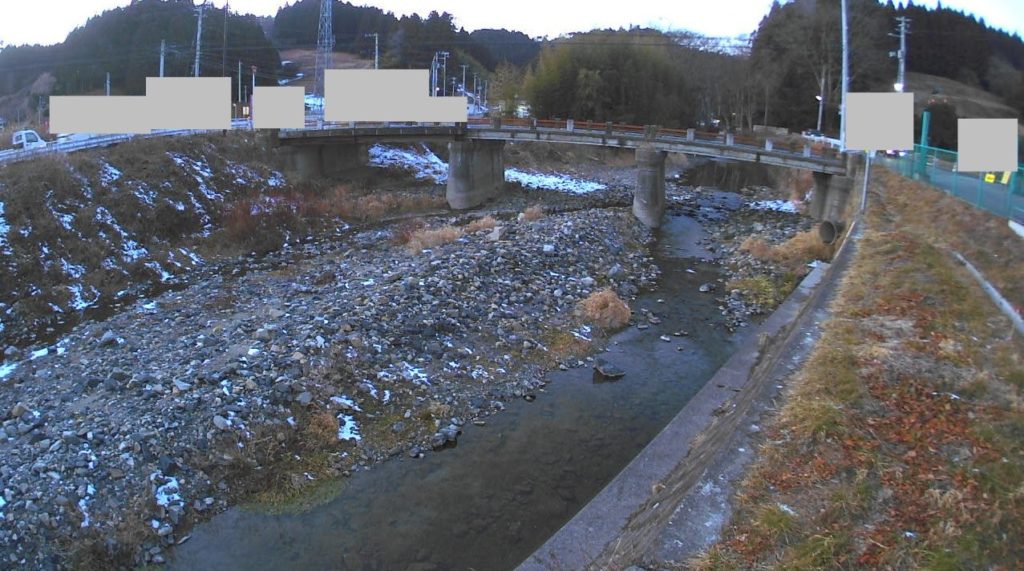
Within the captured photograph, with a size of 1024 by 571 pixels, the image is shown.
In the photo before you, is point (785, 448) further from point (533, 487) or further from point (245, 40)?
point (245, 40)

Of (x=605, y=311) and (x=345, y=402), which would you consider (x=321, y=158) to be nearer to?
(x=605, y=311)

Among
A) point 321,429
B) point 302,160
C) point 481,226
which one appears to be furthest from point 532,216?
point 321,429

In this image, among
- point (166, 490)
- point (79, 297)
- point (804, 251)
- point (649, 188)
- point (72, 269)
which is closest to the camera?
point (166, 490)

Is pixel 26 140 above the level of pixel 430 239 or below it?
above

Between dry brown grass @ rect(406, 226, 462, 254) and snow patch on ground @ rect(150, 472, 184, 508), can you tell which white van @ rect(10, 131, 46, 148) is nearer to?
dry brown grass @ rect(406, 226, 462, 254)

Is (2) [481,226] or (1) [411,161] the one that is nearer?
(2) [481,226]

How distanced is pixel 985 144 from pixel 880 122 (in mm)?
6620

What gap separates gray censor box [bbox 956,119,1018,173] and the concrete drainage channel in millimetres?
10317

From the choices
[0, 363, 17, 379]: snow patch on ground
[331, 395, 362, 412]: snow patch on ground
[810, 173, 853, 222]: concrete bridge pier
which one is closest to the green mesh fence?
[810, 173, 853, 222]: concrete bridge pier

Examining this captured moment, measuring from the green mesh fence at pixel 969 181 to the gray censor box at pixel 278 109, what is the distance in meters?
31.4

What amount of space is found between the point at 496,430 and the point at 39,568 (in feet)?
23.6

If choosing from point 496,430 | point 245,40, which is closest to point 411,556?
point 496,430

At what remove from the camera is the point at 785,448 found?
28.2 ft

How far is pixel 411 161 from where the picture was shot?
47.1 metres
